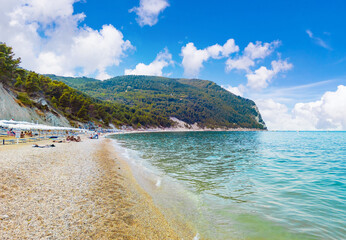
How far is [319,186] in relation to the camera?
12367mm

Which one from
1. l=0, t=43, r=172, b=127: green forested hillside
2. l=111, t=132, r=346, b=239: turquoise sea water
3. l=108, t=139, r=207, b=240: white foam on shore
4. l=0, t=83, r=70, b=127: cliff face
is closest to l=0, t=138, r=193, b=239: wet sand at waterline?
l=108, t=139, r=207, b=240: white foam on shore

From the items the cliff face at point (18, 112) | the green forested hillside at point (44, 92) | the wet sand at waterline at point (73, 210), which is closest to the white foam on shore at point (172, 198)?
the wet sand at waterline at point (73, 210)

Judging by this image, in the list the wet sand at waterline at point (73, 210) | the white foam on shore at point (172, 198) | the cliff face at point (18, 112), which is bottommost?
the white foam on shore at point (172, 198)

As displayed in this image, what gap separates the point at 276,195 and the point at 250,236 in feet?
17.5

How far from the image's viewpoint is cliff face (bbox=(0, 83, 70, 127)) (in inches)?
1745

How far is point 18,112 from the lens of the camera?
159 ft

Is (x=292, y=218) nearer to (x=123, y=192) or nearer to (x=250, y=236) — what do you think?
(x=250, y=236)

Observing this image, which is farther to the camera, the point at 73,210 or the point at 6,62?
the point at 6,62

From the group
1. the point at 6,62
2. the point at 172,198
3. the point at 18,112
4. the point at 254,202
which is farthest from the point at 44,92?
the point at 254,202

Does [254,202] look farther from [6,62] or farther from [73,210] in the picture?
[6,62]

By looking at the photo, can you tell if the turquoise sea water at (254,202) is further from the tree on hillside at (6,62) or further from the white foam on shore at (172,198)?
the tree on hillside at (6,62)

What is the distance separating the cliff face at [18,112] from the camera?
44331mm

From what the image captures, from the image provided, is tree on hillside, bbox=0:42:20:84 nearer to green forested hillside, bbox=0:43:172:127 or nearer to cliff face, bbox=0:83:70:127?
green forested hillside, bbox=0:43:172:127

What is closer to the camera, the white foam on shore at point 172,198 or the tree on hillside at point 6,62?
the white foam on shore at point 172,198
